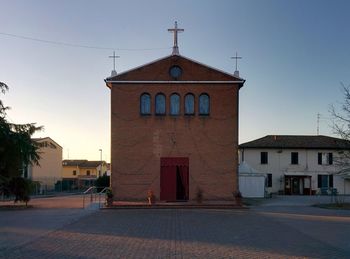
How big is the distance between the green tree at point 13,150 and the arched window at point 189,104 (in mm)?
9724

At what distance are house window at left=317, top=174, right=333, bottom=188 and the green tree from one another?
136ft

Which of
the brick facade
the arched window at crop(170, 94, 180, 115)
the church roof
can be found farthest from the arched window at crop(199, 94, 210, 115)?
the arched window at crop(170, 94, 180, 115)

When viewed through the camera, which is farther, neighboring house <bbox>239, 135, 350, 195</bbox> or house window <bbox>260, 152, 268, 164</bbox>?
house window <bbox>260, 152, 268, 164</bbox>

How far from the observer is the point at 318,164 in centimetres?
6644

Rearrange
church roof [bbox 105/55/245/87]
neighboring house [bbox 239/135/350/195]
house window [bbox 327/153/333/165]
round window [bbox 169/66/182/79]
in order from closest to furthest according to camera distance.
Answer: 1. church roof [bbox 105/55/245/87]
2. round window [bbox 169/66/182/79]
3. neighboring house [bbox 239/135/350/195]
4. house window [bbox 327/153/333/165]

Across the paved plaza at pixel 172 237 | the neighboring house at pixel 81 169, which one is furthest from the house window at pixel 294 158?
the neighboring house at pixel 81 169

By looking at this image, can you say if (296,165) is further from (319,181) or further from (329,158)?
(329,158)

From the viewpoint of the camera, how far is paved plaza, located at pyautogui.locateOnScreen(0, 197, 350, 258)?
45.4 ft

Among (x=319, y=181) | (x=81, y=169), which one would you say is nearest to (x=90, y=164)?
(x=81, y=169)

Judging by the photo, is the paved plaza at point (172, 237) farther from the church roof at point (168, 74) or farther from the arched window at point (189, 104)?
the church roof at point (168, 74)

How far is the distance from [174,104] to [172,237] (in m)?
19.6

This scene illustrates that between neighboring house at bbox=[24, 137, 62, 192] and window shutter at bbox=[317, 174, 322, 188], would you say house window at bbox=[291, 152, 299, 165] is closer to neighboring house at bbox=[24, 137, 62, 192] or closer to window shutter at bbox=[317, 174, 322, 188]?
Result: window shutter at bbox=[317, 174, 322, 188]

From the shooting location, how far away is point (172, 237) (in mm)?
17188

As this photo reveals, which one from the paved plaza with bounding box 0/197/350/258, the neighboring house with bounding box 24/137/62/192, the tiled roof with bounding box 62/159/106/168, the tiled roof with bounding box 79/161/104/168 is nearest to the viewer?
the paved plaza with bounding box 0/197/350/258
